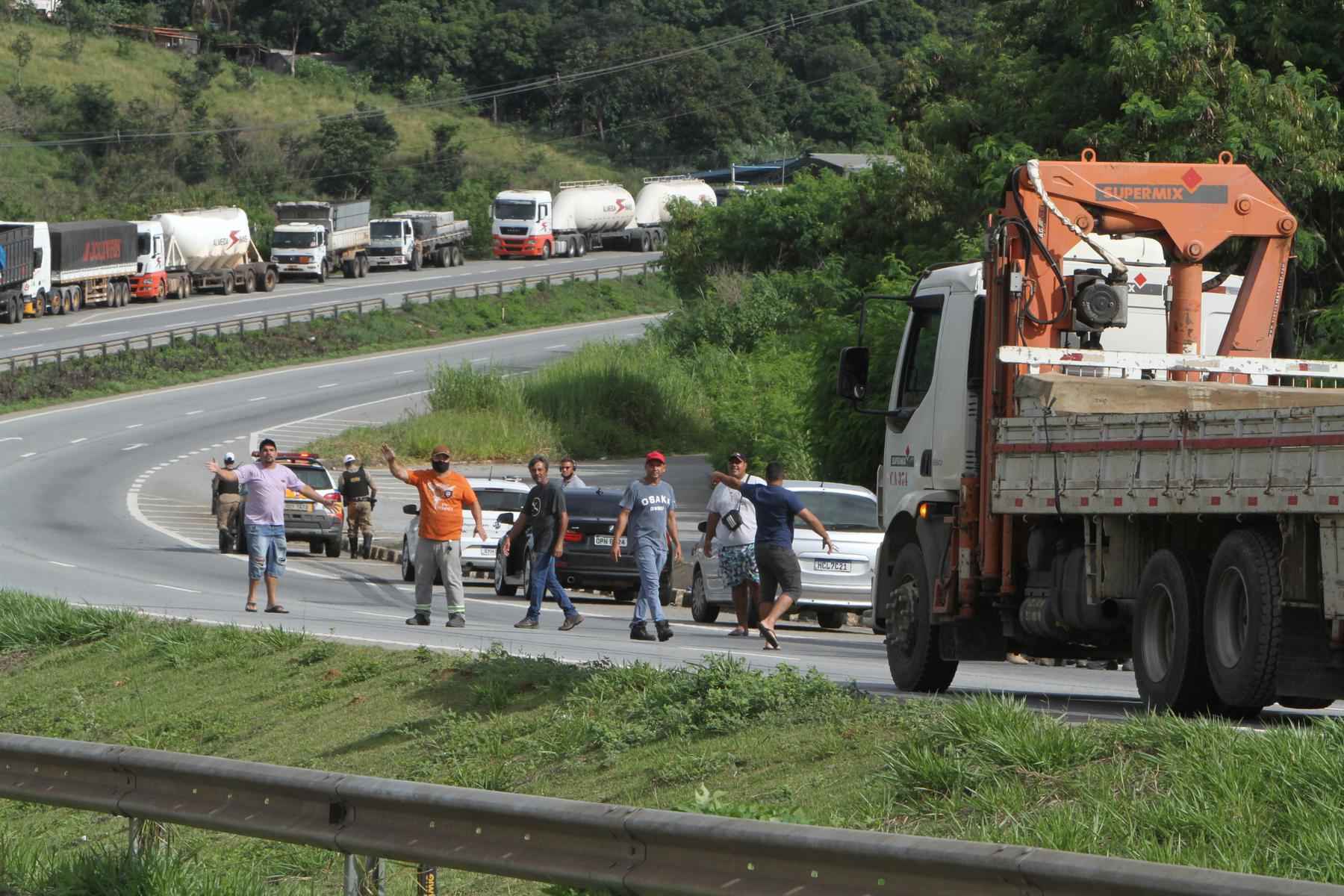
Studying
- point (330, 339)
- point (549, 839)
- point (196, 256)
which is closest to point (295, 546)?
point (549, 839)

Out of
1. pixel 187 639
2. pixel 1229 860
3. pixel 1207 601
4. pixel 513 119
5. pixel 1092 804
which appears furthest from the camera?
pixel 513 119

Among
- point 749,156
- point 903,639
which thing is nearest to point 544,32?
point 749,156

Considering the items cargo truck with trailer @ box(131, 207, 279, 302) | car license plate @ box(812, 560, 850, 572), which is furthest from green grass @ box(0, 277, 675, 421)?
car license plate @ box(812, 560, 850, 572)

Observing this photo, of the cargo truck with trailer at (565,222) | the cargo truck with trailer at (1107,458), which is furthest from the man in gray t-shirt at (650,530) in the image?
the cargo truck with trailer at (565,222)

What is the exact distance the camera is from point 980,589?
12.1 m

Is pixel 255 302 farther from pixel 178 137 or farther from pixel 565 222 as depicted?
pixel 178 137

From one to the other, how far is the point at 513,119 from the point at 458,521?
115m

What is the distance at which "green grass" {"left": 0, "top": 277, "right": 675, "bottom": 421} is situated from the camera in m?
58.1

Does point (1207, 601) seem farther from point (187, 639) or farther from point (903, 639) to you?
point (187, 639)

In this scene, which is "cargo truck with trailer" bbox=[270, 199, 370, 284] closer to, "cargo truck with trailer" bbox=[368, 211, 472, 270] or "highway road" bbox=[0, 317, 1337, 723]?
"cargo truck with trailer" bbox=[368, 211, 472, 270]

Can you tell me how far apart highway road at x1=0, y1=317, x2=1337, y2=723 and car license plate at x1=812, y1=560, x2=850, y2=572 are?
0.75 meters

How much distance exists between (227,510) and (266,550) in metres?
12.5

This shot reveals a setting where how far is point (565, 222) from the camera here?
94.8 m

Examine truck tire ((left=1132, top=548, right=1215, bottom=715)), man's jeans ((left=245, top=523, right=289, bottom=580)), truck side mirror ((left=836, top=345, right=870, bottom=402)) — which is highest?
truck side mirror ((left=836, top=345, right=870, bottom=402))
